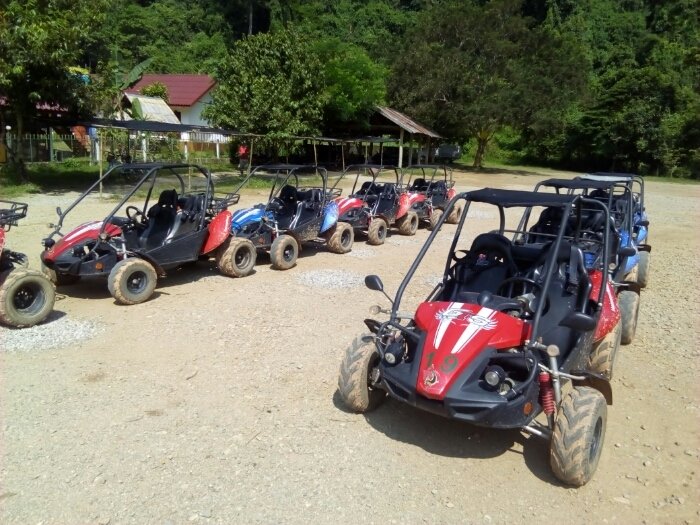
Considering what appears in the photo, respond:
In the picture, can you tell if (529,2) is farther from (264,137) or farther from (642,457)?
(642,457)

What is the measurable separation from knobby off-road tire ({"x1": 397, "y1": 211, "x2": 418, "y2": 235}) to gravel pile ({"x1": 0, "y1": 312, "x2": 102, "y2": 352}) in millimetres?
6964

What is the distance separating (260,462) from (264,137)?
19249mm

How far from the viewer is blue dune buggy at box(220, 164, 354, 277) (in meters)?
7.81

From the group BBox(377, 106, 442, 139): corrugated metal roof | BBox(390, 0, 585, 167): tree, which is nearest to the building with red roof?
BBox(390, 0, 585, 167): tree

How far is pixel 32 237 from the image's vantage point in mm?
10055

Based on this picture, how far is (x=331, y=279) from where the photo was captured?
308 inches

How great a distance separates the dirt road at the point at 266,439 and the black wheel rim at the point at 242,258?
1.67 meters

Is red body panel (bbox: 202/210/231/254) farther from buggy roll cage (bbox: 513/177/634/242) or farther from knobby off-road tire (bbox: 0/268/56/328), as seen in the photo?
buggy roll cage (bbox: 513/177/634/242)

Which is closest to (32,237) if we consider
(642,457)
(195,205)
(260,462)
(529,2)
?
(195,205)

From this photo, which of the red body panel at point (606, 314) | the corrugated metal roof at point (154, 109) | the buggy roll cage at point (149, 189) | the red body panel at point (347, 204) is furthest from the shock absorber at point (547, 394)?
the corrugated metal roof at point (154, 109)

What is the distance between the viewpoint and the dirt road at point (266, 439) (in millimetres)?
3055

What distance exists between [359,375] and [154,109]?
28.1 m

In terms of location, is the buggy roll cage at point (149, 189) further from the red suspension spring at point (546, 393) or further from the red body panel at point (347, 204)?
the red suspension spring at point (546, 393)

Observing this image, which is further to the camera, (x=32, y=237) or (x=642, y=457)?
(x=32, y=237)
